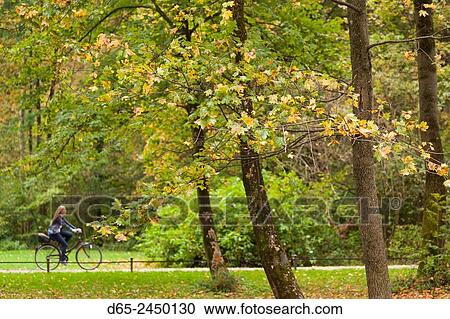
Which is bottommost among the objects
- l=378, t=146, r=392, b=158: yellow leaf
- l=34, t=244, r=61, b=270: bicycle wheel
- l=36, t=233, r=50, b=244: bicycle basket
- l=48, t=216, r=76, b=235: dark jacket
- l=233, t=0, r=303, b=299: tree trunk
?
l=34, t=244, r=61, b=270: bicycle wheel

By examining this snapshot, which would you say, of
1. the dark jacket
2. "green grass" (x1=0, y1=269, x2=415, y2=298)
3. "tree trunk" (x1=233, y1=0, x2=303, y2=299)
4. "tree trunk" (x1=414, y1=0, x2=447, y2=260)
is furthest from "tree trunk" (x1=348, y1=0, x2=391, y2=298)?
the dark jacket

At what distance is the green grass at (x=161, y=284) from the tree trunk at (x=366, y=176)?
15.1ft

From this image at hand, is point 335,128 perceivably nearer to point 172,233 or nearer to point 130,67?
point 130,67

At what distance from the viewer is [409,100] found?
21.0m

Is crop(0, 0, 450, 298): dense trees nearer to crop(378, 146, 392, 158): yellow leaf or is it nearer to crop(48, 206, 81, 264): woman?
crop(378, 146, 392, 158): yellow leaf

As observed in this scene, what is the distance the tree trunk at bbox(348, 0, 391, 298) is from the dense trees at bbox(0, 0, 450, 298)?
0.02 meters

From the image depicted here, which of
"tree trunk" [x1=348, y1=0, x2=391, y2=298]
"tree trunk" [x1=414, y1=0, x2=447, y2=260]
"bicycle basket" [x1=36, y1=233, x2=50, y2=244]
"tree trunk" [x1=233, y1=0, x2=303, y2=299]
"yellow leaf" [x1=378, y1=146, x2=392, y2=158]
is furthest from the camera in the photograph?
"bicycle basket" [x1=36, y1=233, x2=50, y2=244]

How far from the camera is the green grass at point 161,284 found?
13.2 meters

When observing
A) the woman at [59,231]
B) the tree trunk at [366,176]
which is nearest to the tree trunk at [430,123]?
the tree trunk at [366,176]

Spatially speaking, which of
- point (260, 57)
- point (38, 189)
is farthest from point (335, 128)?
point (38, 189)

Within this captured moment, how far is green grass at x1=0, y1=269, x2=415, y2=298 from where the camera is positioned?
43.3 ft

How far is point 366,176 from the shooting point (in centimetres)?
809

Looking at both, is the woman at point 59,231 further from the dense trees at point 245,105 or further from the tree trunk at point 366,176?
the tree trunk at point 366,176

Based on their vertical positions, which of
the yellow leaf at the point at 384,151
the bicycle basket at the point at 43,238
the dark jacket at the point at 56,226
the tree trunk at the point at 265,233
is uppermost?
the yellow leaf at the point at 384,151
